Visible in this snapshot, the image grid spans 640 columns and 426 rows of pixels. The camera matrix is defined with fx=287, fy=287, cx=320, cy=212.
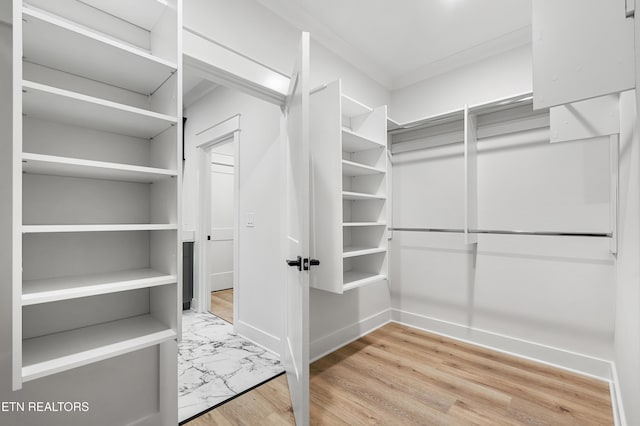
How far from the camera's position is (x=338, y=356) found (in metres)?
2.41

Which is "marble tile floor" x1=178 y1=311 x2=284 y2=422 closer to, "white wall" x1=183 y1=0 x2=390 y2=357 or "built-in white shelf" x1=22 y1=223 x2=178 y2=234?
"white wall" x1=183 y1=0 x2=390 y2=357

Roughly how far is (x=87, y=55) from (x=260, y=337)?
229 cm

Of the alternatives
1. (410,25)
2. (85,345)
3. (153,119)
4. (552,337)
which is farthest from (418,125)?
(85,345)

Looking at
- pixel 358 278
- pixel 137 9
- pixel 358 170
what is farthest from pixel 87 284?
pixel 358 170

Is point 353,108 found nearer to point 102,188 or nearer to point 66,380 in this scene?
point 102,188

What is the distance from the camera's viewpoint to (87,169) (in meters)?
1.14

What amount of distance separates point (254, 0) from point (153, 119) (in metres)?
1.22

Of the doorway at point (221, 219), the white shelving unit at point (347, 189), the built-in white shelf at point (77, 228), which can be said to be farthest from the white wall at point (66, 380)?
the doorway at point (221, 219)

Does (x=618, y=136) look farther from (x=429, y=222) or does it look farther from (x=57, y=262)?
(x=57, y=262)

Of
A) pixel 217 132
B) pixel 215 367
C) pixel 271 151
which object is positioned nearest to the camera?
pixel 215 367

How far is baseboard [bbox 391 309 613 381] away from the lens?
2094mm

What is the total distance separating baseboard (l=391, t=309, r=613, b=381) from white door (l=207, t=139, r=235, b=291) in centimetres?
295

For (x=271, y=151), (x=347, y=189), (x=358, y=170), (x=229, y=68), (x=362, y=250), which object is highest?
(x=229, y=68)

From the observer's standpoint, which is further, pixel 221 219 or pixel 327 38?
pixel 221 219
